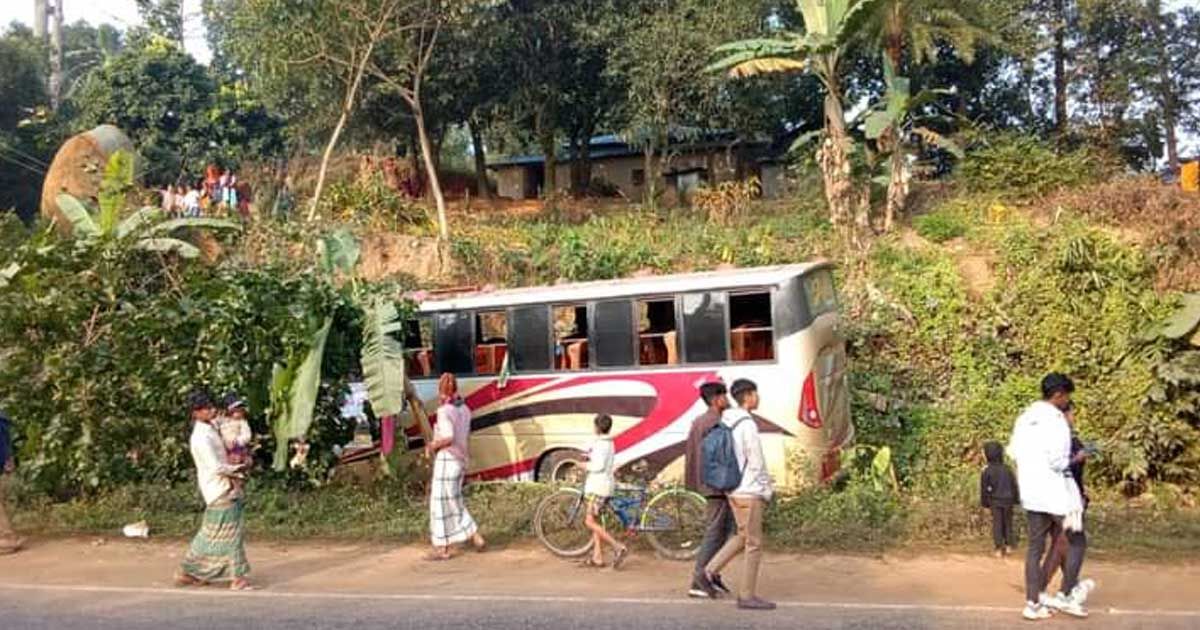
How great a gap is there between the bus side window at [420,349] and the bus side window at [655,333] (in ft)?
9.10

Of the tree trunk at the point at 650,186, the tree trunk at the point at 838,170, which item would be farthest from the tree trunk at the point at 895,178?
the tree trunk at the point at 650,186

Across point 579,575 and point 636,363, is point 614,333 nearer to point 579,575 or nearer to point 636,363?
point 636,363

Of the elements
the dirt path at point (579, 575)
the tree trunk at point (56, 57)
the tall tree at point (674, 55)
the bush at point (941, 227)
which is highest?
the tree trunk at point (56, 57)

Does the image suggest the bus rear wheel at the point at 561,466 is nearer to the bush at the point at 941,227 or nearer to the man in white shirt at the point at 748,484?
the man in white shirt at the point at 748,484

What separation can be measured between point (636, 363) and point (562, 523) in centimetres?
266

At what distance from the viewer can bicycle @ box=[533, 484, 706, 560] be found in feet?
32.4

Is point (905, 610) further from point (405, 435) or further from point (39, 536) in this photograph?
point (39, 536)

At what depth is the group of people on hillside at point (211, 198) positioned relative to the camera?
22281 millimetres

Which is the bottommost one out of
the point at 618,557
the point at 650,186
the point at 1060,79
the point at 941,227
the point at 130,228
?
the point at 618,557

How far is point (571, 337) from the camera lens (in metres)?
12.9

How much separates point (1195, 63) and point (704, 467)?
30.2 m

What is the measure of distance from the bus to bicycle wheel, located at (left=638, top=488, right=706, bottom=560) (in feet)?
6.77

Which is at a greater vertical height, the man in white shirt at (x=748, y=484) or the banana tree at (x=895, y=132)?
the banana tree at (x=895, y=132)

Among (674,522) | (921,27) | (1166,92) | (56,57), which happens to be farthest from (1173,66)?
(56,57)
